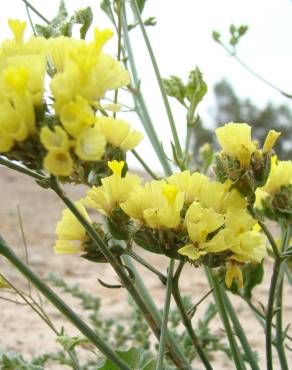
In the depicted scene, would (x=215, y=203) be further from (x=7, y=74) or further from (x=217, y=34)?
(x=217, y=34)

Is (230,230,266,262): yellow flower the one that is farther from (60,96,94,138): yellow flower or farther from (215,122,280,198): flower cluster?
(60,96,94,138): yellow flower

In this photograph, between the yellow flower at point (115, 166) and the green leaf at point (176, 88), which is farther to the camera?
the green leaf at point (176, 88)

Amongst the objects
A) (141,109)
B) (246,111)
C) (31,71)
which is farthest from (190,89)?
(246,111)

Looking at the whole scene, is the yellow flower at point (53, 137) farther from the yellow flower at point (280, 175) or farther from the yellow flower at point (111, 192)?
the yellow flower at point (280, 175)

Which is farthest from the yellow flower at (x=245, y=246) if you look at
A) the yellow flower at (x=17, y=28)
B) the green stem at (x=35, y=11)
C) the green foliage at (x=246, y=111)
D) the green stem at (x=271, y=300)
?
the green foliage at (x=246, y=111)

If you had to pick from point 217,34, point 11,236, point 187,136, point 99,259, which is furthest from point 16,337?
point 11,236

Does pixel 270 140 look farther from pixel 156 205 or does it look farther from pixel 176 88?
pixel 176 88
